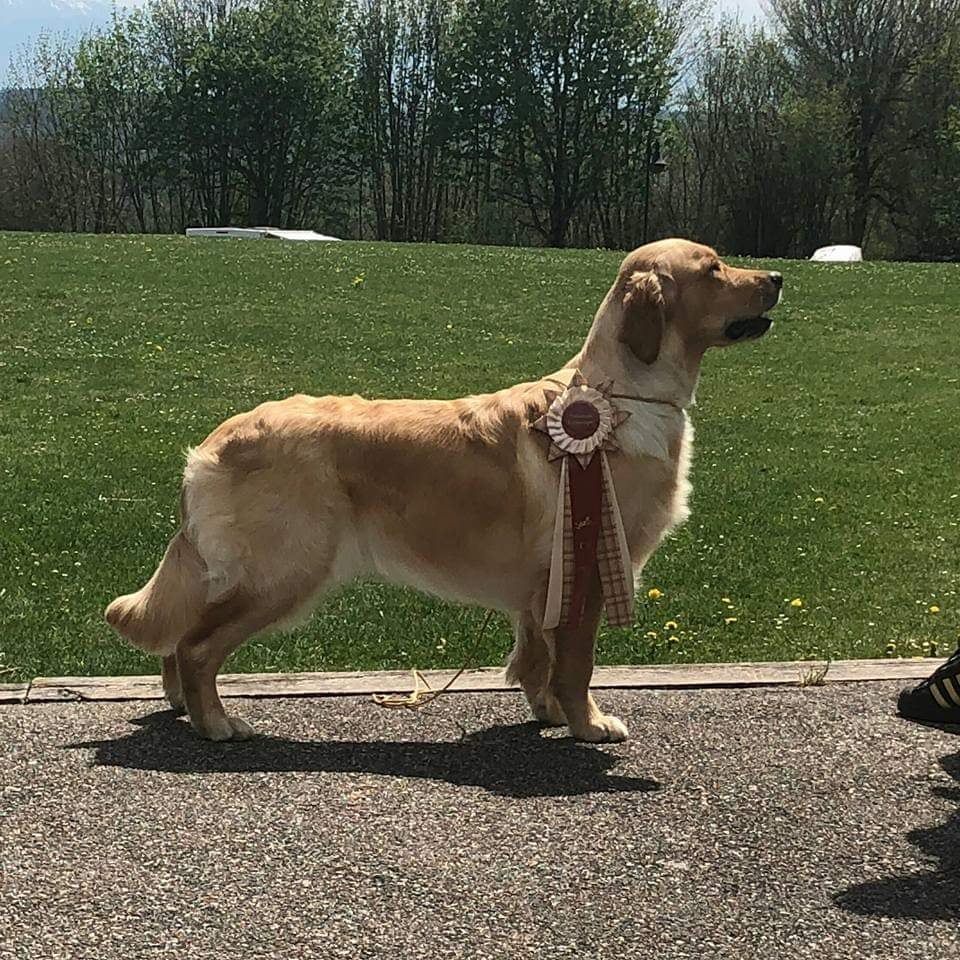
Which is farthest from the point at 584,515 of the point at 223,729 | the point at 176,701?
the point at 176,701

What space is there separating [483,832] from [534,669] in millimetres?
1035

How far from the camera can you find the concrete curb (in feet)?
14.7

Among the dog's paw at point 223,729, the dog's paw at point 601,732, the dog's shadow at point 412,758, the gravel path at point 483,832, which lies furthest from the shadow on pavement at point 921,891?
the dog's paw at point 223,729

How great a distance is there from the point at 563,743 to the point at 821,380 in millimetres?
11247

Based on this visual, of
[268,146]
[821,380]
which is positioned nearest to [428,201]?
[268,146]

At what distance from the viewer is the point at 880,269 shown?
25391 mm

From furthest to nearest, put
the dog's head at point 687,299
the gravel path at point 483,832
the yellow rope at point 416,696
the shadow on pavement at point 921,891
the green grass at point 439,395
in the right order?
the green grass at point 439,395
the yellow rope at point 416,696
the dog's head at point 687,299
the shadow on pavement at point 921,891
the gravel path at point 483,832

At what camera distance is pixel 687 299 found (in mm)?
4195

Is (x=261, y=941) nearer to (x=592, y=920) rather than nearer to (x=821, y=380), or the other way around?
(x=592, y=920)

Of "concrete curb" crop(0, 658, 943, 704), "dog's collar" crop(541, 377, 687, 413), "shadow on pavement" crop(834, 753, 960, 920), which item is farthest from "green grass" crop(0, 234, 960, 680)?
"shadow on pavement" crop(834, 753, 960, 920)

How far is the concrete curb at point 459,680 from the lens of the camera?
14.7 feet

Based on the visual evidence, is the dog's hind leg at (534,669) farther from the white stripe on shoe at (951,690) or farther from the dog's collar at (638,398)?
the white stripe on shoe at (951,690)

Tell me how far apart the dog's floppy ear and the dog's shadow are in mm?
1423

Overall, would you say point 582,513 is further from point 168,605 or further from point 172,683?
point 172,683
